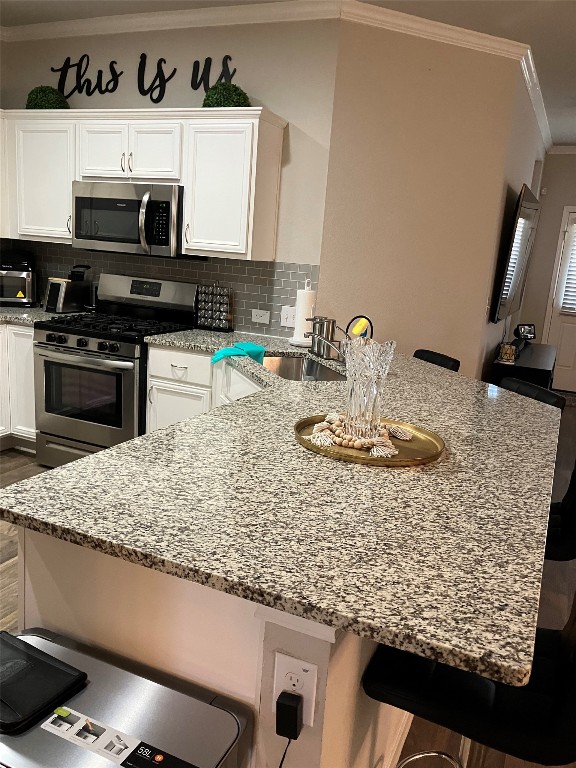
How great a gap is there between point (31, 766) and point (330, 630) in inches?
19.7

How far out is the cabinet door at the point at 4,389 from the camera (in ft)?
14.0

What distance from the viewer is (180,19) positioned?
4.02 meters

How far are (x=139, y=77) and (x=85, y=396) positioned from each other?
215 cm

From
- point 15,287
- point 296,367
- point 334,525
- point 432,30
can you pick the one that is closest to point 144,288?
point 15,287

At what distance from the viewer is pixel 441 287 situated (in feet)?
13.6

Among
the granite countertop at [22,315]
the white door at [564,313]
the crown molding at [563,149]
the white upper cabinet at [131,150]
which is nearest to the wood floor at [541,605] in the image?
the granite countertop at [22,315]

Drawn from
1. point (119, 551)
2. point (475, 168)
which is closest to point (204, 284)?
point (475, 168)

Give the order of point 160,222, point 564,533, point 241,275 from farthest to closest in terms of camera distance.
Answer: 1. point 241,275
2. point 160,222
3. point 564,533

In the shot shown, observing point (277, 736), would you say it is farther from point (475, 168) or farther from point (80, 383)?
point (475, 168)

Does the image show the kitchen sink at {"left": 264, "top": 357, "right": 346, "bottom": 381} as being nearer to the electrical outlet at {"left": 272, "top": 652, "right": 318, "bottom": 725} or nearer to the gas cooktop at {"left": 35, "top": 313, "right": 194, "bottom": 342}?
the gas cooktop at {"left": 35, "top": 313, "right": 194, "bottom": 342}

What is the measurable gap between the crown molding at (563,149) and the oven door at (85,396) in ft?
20.0

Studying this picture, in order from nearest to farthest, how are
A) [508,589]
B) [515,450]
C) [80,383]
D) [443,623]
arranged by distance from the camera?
1. [443,623]
2. [508,589]
3. [515,450]
4. [80,383]

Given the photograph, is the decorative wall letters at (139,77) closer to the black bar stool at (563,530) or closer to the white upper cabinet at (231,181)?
the white upper cabinet at (231,181)

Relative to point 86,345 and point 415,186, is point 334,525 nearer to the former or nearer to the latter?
point 86,345
